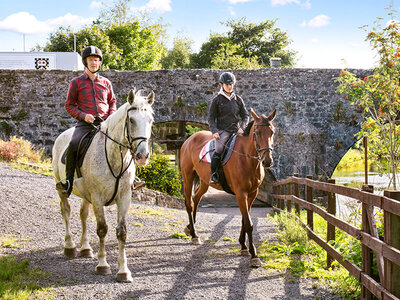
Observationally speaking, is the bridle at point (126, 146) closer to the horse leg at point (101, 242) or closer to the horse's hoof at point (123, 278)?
the horse leg at point (101, 242)

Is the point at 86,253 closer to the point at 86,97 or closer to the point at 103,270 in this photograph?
the point at 103,270

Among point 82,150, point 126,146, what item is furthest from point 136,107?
point 82,150

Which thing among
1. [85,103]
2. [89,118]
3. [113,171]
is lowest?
[113,171]

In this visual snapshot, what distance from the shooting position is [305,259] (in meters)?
5.91

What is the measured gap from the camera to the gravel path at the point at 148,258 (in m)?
4.51

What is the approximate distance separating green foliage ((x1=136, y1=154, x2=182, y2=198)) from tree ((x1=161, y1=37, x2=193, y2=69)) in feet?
101

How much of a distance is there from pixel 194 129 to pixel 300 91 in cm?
1993

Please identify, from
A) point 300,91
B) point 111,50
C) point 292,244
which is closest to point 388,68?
point 292,244

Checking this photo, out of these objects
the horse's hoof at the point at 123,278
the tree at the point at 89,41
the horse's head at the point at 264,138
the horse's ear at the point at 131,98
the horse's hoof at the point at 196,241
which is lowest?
the horse's hoof at the point at 196,241

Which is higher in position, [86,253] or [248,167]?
[248,167]

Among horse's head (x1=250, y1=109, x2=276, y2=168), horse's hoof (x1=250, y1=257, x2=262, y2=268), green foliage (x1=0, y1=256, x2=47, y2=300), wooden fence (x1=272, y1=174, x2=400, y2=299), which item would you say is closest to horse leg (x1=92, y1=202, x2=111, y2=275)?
green foliage (x1=0, y1=256, x2=47, y2=300)

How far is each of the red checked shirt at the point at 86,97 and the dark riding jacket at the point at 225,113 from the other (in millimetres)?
1881

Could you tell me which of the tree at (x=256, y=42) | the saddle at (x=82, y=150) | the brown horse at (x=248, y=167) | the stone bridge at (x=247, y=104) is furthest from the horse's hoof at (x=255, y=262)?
the tree at (x=256, y=42)

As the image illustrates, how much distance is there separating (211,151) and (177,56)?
123 ft
